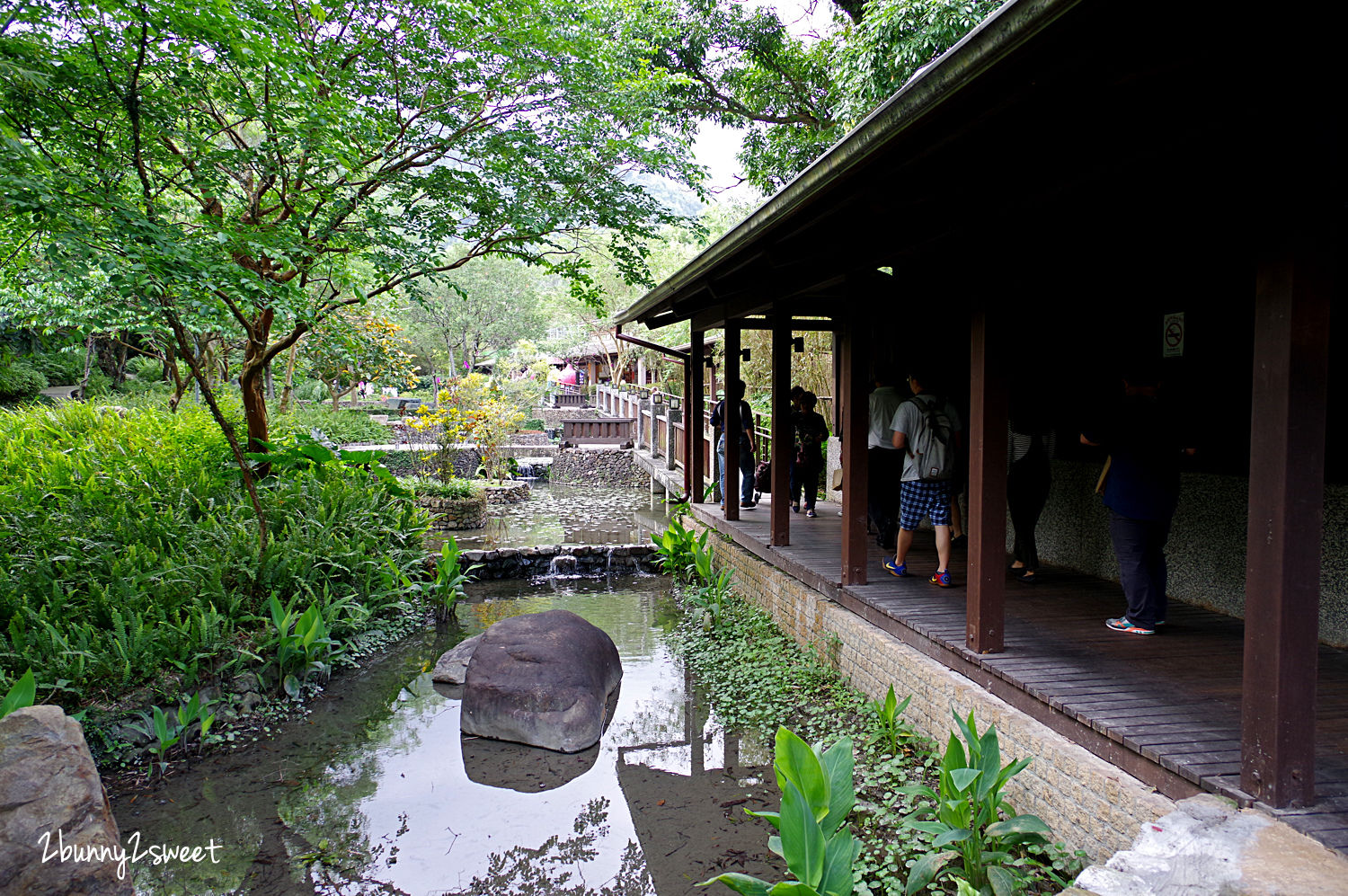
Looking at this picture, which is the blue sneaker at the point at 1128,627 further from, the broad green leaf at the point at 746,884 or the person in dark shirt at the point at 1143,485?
the broad green leaf at the point at 746,884

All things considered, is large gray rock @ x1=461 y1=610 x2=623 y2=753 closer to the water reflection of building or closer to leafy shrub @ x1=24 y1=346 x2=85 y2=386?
the water reflection of building

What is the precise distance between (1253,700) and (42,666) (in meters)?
6.32

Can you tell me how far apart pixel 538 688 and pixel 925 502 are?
302 centimetres

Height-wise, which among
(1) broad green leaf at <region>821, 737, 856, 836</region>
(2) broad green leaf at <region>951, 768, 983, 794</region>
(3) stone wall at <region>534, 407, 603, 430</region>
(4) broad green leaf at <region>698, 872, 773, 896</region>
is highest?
(3) stone wall at <region>534, 407, 603, 430</region>

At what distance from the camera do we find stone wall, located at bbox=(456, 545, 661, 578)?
34.6 feet

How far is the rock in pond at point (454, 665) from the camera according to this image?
22.1ft

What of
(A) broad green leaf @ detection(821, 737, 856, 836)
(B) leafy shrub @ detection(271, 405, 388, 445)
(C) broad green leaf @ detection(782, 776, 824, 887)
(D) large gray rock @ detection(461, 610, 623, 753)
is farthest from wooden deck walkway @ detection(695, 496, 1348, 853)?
(B) leafy shrub @ detection(271, 405, 388, 445)

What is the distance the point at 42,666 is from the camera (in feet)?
16.4

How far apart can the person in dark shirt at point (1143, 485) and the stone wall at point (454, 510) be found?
1080 cm

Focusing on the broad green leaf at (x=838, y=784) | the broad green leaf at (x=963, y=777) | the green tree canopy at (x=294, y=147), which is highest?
the green tree canopy at (x=294, y=147)

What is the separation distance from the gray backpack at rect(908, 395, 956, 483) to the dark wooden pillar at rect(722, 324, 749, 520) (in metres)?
3.36

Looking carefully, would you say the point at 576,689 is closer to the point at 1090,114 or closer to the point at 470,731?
the point at 470,731

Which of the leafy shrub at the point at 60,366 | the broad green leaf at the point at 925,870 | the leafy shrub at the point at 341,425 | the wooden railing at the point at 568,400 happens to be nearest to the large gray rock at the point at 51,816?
the broad green leaf at the point at 925,870

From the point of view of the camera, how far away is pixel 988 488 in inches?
172
